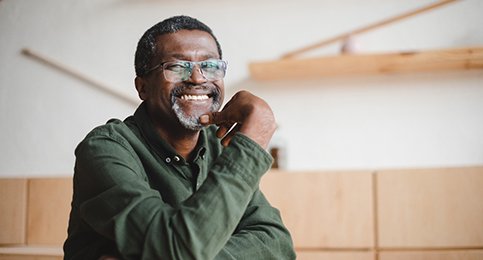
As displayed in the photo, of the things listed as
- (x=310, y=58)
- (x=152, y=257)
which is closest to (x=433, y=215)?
(x=310, y=58)

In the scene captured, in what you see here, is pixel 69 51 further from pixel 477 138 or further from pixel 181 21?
pixel 477 138

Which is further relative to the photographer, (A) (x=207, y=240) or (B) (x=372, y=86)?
(B) (x=372, y=86)

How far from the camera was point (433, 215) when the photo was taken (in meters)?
2.62

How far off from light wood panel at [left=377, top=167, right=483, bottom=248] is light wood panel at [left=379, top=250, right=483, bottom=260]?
0.03 m

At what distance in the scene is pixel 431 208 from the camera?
262 cm

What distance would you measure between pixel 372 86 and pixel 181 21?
5.66 ft

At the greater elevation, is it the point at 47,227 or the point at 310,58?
the point at 310,58

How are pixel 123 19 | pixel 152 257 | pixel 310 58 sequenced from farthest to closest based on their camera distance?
pixel 123 19
pixel 310 58
pixel 152 257

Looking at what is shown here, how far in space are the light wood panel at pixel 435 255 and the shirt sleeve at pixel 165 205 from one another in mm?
1495

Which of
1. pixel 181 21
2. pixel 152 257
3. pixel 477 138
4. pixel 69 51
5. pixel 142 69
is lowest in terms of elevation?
pixel 152 257

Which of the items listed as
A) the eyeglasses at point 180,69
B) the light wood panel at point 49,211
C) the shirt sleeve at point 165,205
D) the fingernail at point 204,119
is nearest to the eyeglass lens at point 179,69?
the eyeglasses at point 180,69

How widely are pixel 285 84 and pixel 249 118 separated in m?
1.93

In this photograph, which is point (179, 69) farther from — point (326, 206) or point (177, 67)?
point (326, 206)

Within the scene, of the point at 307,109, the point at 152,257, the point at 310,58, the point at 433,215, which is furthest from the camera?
the point at 307,109
